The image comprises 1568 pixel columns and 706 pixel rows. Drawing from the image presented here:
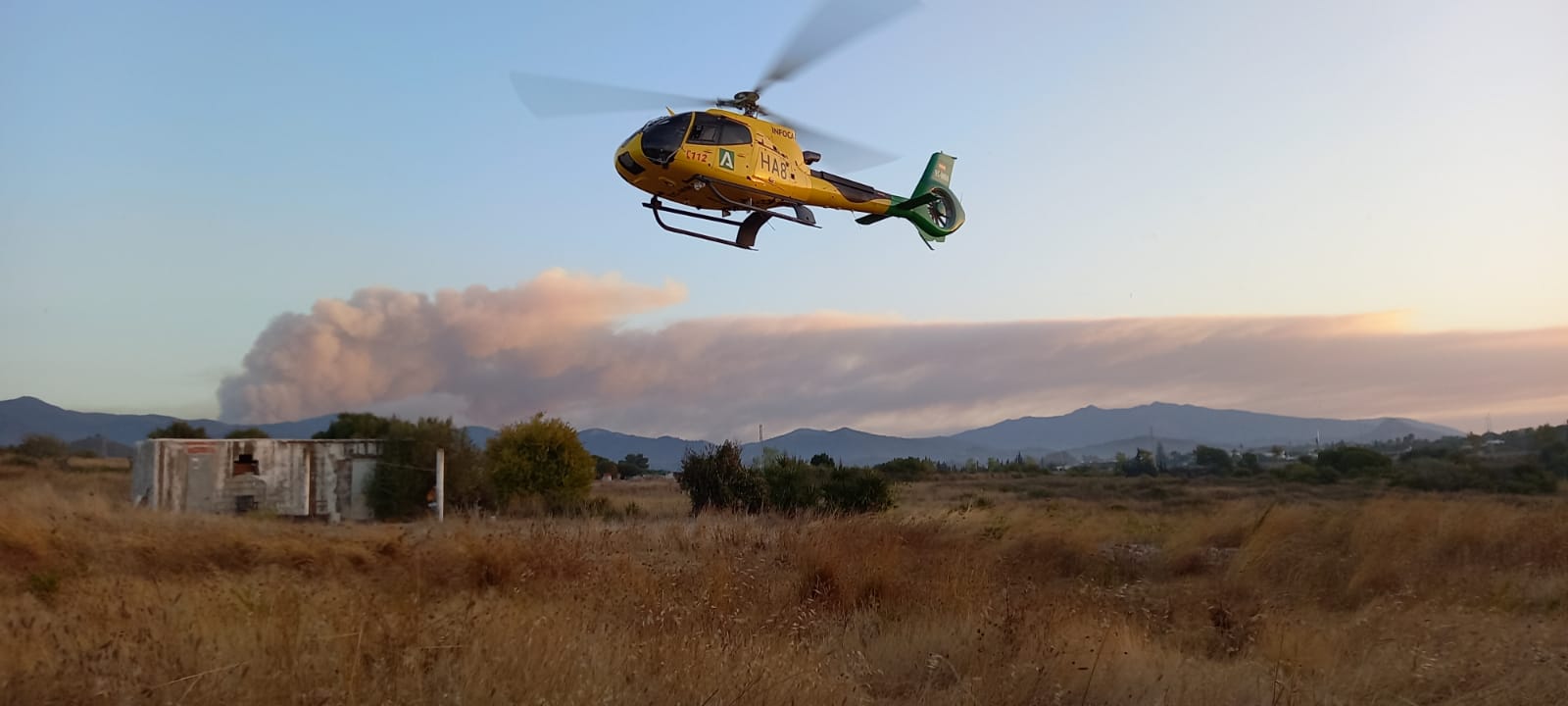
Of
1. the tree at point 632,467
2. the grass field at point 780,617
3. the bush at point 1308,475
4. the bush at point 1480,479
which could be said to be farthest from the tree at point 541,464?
the tree at point 632,467

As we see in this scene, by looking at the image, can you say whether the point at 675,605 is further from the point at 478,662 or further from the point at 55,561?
the point at 55,561

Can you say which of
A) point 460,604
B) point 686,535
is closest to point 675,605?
point 460,604

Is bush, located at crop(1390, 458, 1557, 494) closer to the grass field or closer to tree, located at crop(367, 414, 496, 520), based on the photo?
the grass field

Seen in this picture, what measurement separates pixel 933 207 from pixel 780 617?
443 inches

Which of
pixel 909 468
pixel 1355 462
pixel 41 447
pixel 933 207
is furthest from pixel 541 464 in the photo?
pixel 1355 462

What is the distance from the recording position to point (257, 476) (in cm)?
2900

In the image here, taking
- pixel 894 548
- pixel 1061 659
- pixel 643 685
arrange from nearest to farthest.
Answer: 1. pixel 643 685
2. pixel 1061 659
3. pixel 894 548

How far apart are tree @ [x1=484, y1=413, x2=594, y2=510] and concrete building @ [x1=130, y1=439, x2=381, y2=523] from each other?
14.2 feet

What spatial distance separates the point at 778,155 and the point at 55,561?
939cm

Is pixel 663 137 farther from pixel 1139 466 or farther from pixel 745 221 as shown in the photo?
pixel 1139 466

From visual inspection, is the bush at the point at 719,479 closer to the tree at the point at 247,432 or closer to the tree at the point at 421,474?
the tree at the point at 421,474

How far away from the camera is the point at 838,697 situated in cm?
478

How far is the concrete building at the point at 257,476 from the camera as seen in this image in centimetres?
2716

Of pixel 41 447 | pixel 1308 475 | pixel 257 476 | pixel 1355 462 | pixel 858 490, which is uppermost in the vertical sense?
pixel 41 447
